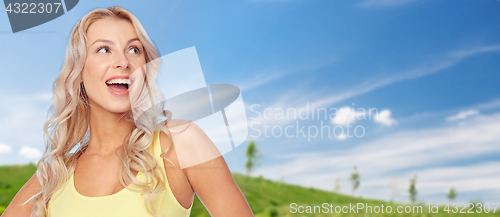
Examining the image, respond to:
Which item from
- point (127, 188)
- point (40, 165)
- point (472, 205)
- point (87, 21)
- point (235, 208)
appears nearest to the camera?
point (235, 208)

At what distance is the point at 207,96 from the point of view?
59.9 inches

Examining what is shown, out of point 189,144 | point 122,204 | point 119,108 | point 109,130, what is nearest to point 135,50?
point 119,108

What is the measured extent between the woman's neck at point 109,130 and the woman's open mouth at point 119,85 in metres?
0.15

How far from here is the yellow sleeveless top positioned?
1323 millimetres

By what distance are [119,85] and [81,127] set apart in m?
0.46

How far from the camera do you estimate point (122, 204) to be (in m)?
1.35

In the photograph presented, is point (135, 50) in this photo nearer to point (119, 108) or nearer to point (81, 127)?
point (119, 108)

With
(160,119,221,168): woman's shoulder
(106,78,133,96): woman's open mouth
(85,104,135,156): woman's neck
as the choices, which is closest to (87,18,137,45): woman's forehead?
(106,78,133,96): woman's open mouth

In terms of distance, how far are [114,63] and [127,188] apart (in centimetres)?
49

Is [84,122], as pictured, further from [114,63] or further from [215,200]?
[215,200]

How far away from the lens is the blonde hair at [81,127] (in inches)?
54.1

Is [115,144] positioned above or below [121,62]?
below

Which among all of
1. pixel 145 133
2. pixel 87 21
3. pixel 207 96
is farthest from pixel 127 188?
pixel 87 21

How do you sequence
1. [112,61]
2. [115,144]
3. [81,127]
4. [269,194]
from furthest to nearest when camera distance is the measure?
[269,194]
[81,127]
[115,144]
[112,61]
